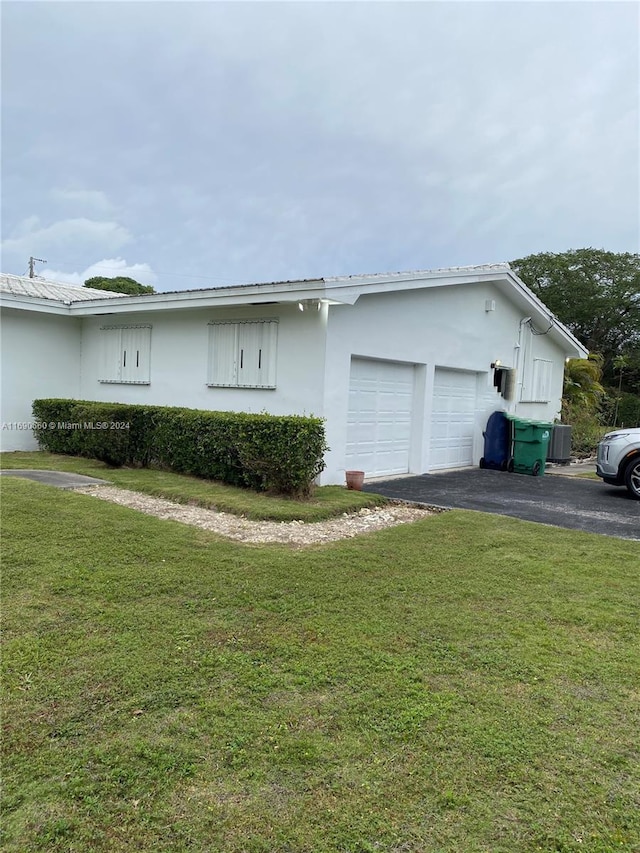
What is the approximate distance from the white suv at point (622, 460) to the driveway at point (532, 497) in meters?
0.28

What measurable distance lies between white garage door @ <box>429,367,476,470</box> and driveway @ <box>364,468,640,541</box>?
0.56 m

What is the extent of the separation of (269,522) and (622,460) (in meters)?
6.60

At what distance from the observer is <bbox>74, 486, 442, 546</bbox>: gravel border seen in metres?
6.20

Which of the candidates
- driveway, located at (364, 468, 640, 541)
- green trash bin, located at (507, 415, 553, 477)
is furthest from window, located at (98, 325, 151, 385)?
green trash bin, located at (507, 415, 553, 477)

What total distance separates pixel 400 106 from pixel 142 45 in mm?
5990

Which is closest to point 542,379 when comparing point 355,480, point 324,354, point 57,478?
point 355,480

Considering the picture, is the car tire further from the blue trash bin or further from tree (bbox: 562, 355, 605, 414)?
tree (bbox: 562, 355, 605, 414)

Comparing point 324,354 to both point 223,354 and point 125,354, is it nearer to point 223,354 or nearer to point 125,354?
point 223,354

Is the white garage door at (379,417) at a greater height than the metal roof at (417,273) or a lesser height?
lesser

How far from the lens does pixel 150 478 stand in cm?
920

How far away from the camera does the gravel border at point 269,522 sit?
6199 millimetres

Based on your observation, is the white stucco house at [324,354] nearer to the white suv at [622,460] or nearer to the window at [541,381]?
the window at [541,381]

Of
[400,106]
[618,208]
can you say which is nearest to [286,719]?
[400,106]

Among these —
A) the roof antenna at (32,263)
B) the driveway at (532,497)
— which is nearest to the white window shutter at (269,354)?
the driveway at (532,497)
